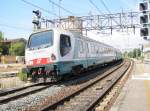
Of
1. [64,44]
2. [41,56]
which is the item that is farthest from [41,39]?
[64,44]

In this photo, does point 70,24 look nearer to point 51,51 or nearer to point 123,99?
point 51,51

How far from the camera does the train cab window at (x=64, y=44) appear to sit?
1958 cm

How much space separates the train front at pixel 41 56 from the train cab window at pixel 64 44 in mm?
550

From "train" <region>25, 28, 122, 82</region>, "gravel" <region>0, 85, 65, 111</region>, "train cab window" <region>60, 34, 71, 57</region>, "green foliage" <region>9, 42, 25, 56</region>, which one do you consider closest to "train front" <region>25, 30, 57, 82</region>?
"train" <region>25, 28, 122, 82</region>

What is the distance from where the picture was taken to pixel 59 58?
62.5 feet

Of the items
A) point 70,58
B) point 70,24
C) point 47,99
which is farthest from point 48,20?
point 47,99

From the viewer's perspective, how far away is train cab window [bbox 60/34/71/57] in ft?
64.3

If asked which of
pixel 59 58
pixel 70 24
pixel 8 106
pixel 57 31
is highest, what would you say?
pixel 70 24

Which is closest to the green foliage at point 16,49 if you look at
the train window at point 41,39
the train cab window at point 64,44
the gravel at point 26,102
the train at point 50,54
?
the train at point 50,54

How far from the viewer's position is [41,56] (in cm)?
1947

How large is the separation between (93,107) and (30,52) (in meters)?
8.86

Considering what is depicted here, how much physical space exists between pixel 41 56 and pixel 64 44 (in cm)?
145

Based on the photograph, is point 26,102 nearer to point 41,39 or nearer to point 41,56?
point 41,56

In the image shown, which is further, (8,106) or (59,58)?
(59,58)
